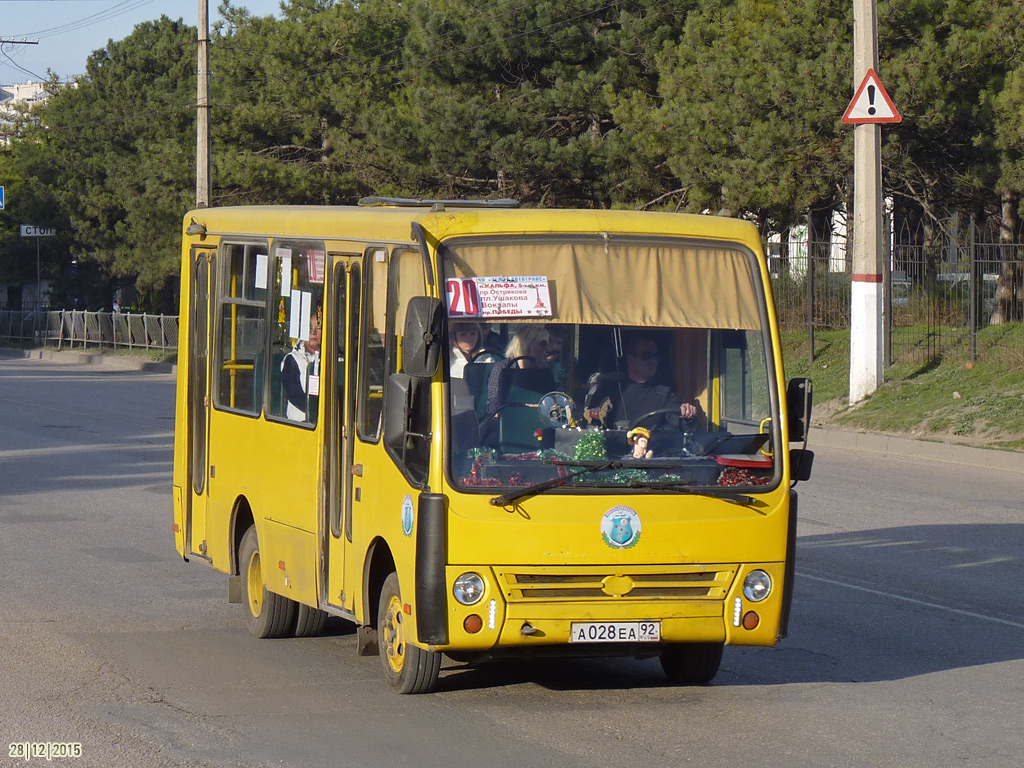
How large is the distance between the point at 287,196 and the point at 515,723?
3384cm

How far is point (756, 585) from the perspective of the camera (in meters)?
6.64

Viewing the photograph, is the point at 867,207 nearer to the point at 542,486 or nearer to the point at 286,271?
the point at 286,271

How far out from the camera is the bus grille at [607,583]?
638cm

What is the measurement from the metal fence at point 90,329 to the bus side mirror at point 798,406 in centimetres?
3751

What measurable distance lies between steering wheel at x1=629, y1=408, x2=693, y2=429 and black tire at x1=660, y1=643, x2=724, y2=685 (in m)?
1.11

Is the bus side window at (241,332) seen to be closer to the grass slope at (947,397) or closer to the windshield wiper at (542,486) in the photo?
the windshield wiper at (542,486)

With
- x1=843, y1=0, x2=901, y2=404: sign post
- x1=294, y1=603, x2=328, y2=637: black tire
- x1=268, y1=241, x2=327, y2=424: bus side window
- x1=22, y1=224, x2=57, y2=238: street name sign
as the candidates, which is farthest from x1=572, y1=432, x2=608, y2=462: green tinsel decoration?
x1=22, y1=224, x2=57, y2=238: street name sign

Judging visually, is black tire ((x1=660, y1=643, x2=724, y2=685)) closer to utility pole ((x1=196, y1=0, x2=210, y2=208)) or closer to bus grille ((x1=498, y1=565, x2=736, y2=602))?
bus grille ((x1=498, y1=565, x2=736, y2=602))

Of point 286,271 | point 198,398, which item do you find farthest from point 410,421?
point 198,398

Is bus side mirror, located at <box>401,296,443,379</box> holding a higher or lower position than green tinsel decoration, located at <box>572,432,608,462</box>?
higher

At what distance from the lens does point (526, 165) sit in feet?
103

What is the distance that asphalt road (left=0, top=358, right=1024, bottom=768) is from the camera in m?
6.05

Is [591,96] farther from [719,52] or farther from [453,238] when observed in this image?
[453,238]

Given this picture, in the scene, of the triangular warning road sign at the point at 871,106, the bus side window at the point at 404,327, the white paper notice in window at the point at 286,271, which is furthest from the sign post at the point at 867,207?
the bus side window at the point at 404,327
